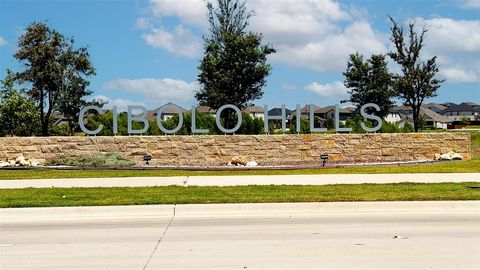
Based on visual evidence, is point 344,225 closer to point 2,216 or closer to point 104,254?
point 104,254

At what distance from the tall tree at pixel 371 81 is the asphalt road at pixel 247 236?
78.9 ft

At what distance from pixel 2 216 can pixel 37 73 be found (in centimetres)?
2194

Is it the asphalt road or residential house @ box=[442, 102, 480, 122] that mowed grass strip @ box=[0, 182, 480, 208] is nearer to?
the asphalt road

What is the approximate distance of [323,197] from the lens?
38.0 ft

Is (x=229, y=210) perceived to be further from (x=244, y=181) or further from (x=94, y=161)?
(x=94, y=161)

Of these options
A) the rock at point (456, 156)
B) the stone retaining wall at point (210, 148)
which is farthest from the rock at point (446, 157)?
the stone retaining wall at point (210, 148)

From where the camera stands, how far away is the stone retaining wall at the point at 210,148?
77.2ft

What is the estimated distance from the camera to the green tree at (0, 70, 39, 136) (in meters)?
37.0

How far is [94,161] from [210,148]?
4.82 meters

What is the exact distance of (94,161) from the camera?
22250 millimetres

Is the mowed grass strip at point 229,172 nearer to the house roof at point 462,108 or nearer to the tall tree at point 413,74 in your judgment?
the tall tree at point 413,74

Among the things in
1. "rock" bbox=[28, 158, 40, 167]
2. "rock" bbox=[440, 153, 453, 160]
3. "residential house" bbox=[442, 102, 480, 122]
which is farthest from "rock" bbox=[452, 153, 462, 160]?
"residential house" bbox=[442, 102, 480, 122]

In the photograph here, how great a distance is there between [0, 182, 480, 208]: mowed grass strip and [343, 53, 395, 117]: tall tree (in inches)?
833

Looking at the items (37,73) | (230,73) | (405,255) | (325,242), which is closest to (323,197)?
(325,242)
